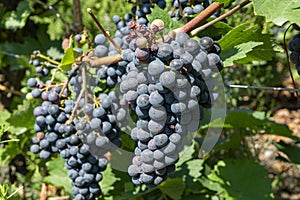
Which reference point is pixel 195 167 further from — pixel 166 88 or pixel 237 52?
pixel 166 88

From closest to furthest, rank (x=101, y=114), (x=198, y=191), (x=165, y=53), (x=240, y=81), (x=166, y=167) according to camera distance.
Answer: (x=165, y=53) < (x=166, y=167) < (x=101, y=114) < (x=198, y=191) < (x=240, y=81)

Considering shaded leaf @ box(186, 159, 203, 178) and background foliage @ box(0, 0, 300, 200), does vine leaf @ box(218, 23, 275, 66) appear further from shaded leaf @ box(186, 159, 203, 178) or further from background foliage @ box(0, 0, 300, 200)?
shaded leaf @ box(186, 159, 203, 178)

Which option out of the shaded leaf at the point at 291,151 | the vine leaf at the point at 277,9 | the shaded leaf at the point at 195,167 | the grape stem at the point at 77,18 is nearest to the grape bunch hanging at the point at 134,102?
the vine leaf at the point at 277,9

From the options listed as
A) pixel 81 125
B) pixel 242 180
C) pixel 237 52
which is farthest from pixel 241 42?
pixel 242 180

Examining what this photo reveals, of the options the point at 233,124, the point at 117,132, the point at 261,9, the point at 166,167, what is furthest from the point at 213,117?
the point at 261,9

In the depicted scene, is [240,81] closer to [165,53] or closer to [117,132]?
[117,132]

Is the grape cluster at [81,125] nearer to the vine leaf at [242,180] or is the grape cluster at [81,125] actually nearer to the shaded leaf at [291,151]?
the vine leaf at [242,180]
